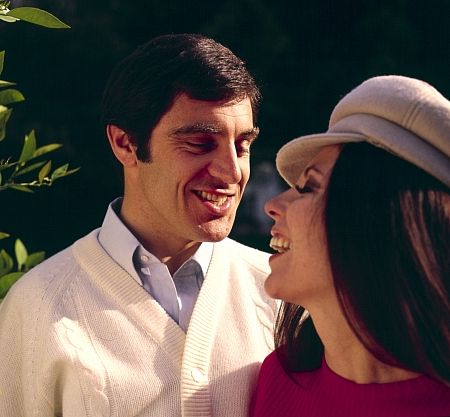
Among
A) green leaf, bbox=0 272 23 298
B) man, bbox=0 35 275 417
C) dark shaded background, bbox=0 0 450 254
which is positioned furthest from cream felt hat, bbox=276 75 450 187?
dark shaded background, bbox=0 0 450 254

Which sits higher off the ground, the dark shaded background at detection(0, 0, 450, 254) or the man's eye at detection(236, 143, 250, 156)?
the man's eye at detection(236, 143, 250, 156)

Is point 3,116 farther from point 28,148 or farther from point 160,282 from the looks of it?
point 160,282

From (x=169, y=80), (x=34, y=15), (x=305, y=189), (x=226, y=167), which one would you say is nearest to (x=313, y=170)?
(x=305, y=189)

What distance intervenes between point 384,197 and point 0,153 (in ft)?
19.3

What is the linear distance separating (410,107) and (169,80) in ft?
2.70

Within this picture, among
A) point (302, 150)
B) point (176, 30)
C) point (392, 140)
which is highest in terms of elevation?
point (392, 140)

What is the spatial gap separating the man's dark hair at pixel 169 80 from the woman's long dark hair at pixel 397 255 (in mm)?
643

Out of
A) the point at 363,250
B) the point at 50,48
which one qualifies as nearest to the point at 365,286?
the point at 363,250

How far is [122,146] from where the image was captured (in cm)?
286

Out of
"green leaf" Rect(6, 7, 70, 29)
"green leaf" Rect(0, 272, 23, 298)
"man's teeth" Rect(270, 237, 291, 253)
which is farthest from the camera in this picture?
"green leaf" Rect(0, 272, 23, 298)

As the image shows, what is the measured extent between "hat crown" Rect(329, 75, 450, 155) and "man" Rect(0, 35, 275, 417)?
Result: 59cm

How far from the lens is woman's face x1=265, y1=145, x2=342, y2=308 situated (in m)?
2.23

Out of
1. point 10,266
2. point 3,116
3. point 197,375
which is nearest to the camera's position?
point 3,116

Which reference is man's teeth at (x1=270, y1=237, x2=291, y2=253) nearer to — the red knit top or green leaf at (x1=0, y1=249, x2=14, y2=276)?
the red knit top
